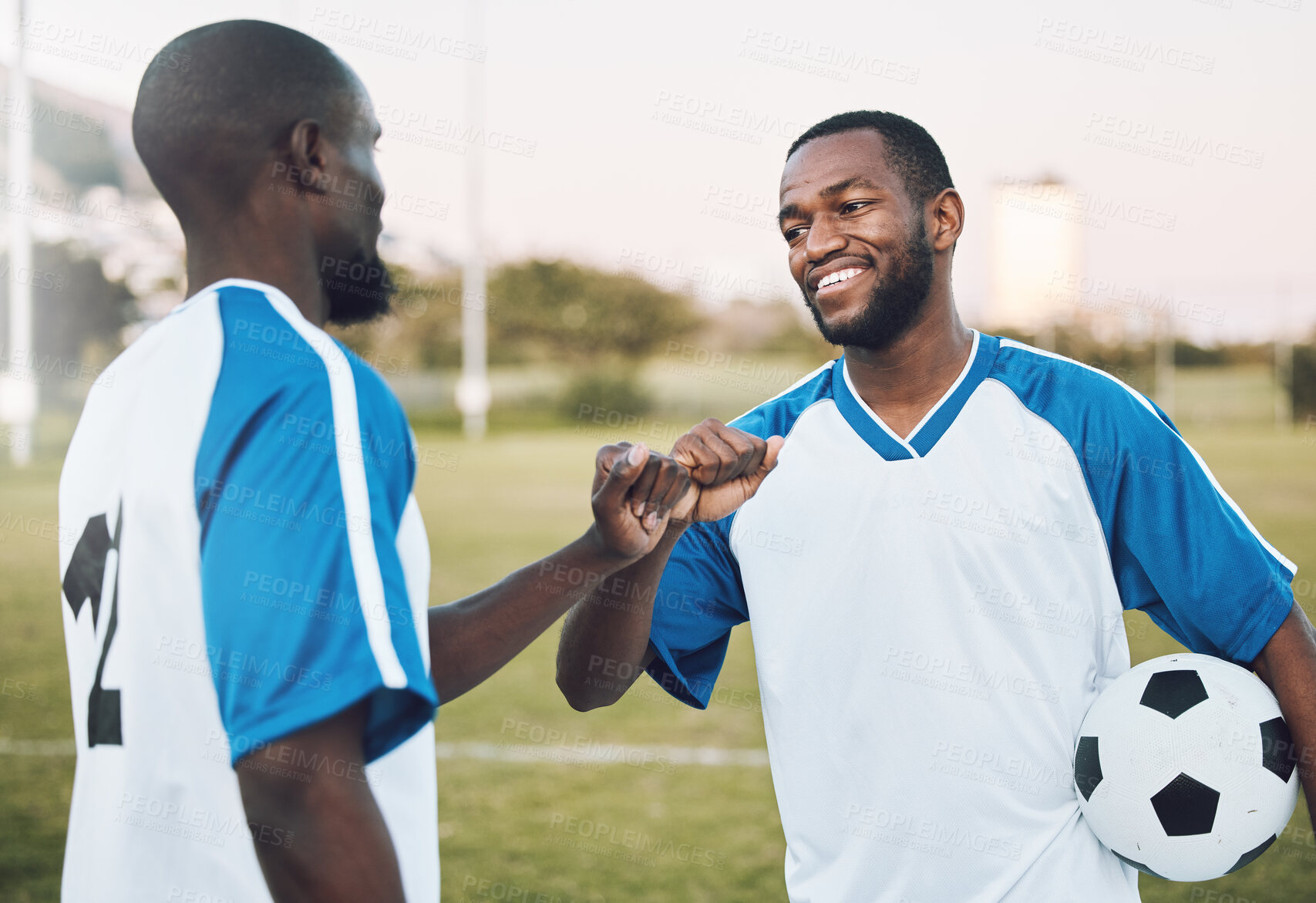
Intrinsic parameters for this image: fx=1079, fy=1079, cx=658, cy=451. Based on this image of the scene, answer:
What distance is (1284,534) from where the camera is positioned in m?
12.1

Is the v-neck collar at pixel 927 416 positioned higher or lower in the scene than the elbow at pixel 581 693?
higher

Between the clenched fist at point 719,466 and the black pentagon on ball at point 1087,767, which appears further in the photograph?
the black pentagon on ball at point 1087,767

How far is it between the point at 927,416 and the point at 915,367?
0.14 metres

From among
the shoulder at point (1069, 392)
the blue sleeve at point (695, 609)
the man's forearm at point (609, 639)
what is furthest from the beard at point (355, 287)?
the shoulder at point (1069, 392)

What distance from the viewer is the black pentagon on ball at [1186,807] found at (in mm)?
2117

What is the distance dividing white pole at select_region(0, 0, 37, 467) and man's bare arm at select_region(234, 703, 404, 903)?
18231 millimetres

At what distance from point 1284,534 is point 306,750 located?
13209mm

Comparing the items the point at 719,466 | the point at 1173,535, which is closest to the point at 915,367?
the point at 1173,535

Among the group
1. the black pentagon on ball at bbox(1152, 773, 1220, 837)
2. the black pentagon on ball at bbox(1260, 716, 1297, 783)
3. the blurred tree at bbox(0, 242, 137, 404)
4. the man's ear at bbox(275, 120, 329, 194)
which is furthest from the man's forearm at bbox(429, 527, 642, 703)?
the blurred tree at bbox(0, 242, 137, 404)

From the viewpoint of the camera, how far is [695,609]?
2.56 m

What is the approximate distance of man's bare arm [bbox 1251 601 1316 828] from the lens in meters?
2.09

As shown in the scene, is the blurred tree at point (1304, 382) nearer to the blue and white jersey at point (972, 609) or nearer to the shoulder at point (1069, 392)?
the shoulder at point (1069, 392)

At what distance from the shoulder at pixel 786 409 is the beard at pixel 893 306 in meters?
0.11

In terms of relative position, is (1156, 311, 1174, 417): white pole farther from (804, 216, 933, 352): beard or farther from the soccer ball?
the soccer ball
